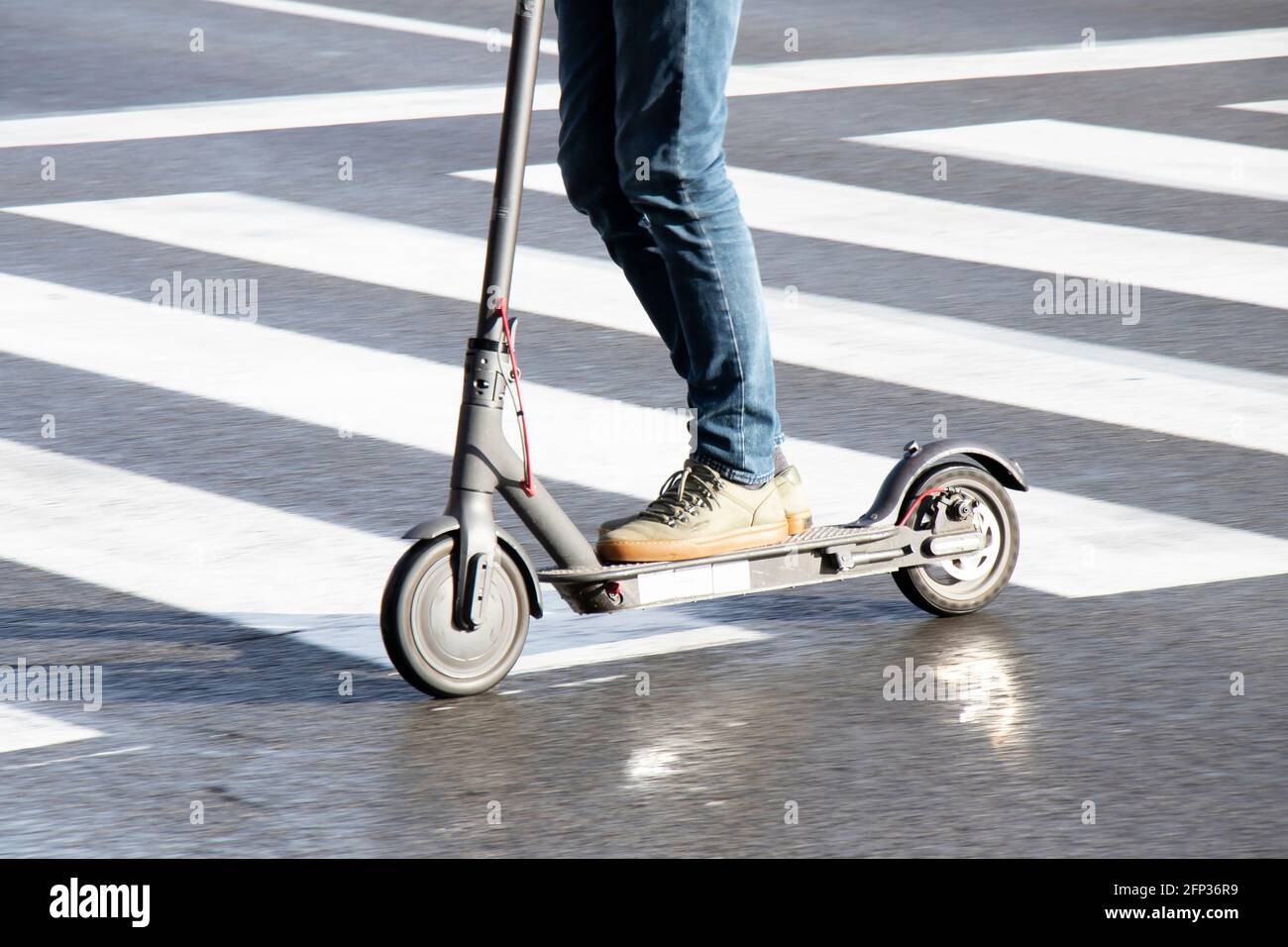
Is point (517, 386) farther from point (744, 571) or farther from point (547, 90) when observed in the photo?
point (547, 90)

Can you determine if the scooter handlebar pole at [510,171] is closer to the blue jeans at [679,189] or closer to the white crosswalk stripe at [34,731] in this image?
the blue jeans at [679,189]

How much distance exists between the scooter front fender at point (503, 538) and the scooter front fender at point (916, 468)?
0.77 metres

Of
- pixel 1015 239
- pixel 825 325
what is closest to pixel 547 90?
pixel 1015 239

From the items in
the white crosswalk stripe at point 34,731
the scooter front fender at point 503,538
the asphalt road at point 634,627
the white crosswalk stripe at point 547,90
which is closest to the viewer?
the asphalt road at point 634,627

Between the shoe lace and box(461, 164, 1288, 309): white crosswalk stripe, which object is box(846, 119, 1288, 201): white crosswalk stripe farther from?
the shoe lace

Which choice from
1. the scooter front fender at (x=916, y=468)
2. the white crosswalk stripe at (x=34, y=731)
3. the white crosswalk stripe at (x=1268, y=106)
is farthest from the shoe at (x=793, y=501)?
the white crosswalk stripe at (x=1268, y=106)

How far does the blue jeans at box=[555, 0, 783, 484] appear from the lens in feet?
15.9

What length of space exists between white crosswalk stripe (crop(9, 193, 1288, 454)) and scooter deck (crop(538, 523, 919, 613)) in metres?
1.73

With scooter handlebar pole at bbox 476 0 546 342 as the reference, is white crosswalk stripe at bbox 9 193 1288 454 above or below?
above

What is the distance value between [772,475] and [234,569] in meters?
1.26

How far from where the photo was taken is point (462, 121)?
1122 centimetres

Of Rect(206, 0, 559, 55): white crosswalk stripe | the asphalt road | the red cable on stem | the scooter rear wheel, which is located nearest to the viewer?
the asphalt road

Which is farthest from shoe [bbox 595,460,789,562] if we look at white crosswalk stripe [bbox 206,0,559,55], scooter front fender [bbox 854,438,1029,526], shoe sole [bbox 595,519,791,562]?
white crosswalk stripe [bbox 206,0,559,55]

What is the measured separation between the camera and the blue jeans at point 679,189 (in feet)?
15.9
